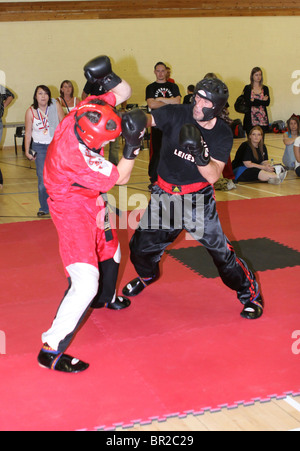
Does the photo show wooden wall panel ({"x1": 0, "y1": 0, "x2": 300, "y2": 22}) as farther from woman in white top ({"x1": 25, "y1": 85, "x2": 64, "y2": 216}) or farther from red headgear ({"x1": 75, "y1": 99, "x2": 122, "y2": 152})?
red headgear ({"x1": 75, "y1": 99, "x2": 122, "y2": 152})

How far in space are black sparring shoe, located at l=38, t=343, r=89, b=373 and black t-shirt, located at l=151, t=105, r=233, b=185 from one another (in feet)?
4.87

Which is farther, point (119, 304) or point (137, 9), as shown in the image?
point (137, 9)

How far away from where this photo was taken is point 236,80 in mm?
17156

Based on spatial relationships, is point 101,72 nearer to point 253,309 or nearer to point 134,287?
point 134,287

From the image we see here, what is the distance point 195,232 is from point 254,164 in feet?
18.0

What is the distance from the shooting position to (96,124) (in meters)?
3.17

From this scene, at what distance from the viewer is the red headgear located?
3.17 meters

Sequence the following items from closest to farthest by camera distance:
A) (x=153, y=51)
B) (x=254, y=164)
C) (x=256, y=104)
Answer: (x=254, y=164) → (x=256, y=104) → (x=153, y=51)

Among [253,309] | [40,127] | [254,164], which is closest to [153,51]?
[254,164]

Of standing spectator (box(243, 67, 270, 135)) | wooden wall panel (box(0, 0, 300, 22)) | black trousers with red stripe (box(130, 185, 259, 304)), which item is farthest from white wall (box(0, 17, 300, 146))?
black trousers with red stripe (box(130, 185, 259, 304))

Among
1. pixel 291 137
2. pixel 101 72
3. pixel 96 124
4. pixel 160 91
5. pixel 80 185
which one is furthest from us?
pixel 291 137

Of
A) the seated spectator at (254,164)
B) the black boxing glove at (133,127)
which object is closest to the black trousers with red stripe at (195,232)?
the black boxing glove at (133,127)

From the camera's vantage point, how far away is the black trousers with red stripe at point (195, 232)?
156 inches
